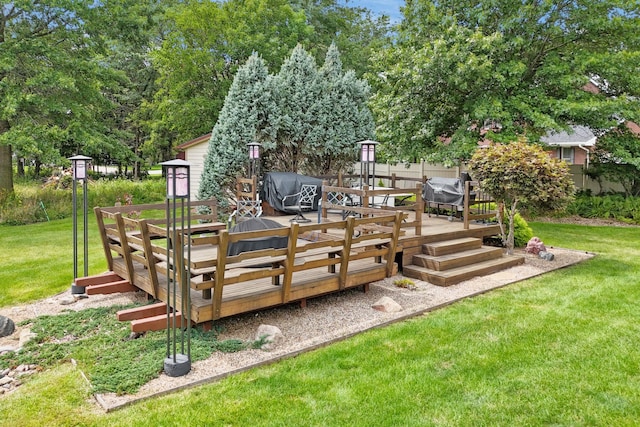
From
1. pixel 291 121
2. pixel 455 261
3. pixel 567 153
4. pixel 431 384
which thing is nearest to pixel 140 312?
pixel 431 384

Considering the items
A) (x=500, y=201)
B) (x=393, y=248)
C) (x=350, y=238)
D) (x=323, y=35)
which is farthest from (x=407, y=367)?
(x=323, y=35)

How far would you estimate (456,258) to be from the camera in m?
6.98

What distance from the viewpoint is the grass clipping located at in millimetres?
3639

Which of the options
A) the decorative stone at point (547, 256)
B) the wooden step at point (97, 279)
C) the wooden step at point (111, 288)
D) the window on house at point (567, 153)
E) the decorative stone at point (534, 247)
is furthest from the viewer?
the window on house at point (567, 153)

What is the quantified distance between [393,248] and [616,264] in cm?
424

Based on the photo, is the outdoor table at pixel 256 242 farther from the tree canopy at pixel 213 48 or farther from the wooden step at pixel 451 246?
the tree canopy at pixel 213 48

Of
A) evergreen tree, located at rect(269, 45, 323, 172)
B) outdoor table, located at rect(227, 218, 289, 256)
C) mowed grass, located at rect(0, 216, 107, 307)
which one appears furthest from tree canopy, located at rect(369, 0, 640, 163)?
mowed grass, located at rect(0, 216, 107, 307)

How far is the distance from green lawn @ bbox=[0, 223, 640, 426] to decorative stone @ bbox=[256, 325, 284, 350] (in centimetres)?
36

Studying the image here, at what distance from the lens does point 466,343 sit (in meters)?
4.41

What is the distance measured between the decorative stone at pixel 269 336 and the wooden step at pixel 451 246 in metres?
3.25

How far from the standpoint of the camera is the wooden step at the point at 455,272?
21.1ft

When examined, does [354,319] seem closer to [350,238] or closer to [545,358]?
[350,238]

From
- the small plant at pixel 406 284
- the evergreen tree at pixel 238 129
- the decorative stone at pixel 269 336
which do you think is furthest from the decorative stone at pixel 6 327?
the evergreen tree at pixel 238 129

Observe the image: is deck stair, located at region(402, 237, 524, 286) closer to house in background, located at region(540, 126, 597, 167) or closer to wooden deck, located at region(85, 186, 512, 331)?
wooden deck, located at region(85, 186, 512, 331)
